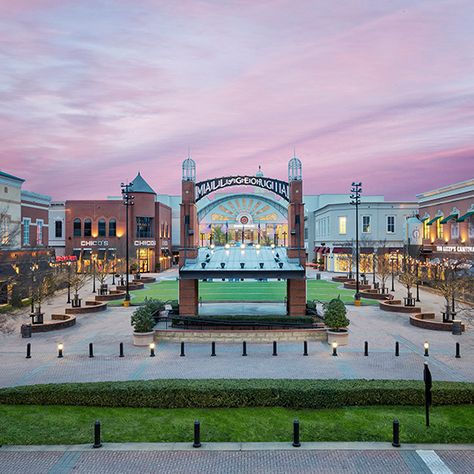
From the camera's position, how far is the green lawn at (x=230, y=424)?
11.9 meters

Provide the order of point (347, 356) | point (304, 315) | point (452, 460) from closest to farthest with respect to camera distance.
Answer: point (452, 460) → point (347, 356) → point (304, 315)

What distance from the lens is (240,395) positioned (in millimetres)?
14133

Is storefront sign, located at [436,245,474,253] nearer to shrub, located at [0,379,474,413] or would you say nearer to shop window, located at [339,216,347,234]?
shop window, located at [339,216,347,234]

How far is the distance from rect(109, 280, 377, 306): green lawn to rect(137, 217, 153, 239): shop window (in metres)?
22.1

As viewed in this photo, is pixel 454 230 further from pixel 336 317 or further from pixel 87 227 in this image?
pixel 87 227

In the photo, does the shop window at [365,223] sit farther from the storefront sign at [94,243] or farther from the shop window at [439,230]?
the storefront sign at [94,243]

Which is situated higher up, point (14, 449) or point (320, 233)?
point (320, 233)

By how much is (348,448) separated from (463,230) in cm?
4130

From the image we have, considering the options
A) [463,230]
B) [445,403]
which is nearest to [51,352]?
[445,403]

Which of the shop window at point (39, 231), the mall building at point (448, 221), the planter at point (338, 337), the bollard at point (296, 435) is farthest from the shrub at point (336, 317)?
the shop window at point (39, 231)

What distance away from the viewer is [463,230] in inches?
→ 1839

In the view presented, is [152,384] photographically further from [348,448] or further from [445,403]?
[445,403]

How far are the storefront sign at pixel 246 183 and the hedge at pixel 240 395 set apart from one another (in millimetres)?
18106

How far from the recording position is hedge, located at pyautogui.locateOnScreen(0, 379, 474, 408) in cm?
1405
